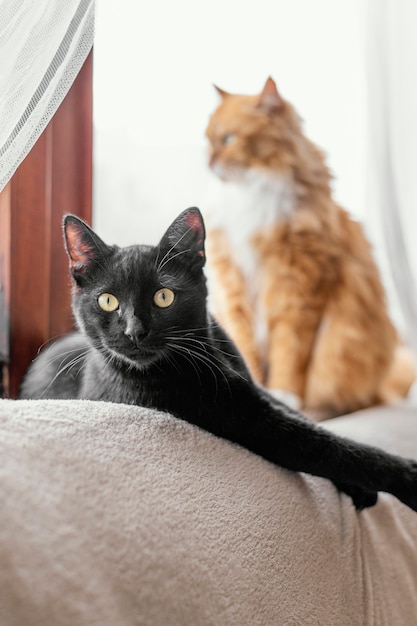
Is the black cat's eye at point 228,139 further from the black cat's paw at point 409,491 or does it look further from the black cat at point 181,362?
the black cat's paw at point 409,491

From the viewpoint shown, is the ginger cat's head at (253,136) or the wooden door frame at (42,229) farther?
the ginger cat's head at (253,136)

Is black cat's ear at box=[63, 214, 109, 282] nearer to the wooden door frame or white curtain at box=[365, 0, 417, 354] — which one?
the wooden door frame

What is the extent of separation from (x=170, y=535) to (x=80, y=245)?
1.36 feet

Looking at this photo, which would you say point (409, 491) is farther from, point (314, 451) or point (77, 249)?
point (77, 249)

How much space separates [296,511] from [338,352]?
0.65 m

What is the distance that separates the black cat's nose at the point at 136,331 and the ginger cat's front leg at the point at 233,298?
680 millimetres

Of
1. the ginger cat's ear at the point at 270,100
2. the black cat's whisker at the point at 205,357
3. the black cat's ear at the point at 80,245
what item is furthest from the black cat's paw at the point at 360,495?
the ginger cat's ear at the point at 270,100

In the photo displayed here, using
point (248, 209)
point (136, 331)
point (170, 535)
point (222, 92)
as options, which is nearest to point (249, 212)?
point (248, 209)

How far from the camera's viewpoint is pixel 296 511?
747 millimetres

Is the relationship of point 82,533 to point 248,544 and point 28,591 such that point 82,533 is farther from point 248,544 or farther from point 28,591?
point 248,544

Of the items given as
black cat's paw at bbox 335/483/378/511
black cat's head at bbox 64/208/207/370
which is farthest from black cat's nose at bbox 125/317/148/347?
black cat's paw at bbox 335/483/378/511

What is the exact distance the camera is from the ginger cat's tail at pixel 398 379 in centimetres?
143

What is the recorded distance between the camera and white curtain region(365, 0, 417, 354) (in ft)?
4.07

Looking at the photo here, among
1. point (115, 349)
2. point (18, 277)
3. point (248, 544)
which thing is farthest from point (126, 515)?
point (18, 277)
